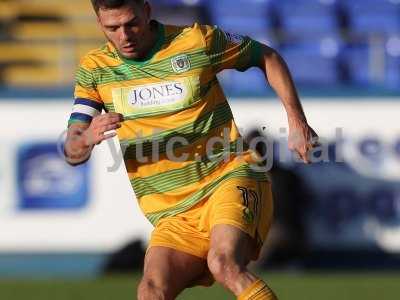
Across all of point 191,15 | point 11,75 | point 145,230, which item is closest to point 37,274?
point 145,230

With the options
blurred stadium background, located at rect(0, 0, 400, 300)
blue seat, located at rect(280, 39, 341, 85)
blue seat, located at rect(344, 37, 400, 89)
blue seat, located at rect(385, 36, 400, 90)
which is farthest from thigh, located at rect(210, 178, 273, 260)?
blue seat, located at rect(280, 39, 341, 85)

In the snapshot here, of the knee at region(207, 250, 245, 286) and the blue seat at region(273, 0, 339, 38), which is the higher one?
the blue seat at region(273, 0, 339, 38)

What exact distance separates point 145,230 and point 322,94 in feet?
7.37

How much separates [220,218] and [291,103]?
0.77 meters

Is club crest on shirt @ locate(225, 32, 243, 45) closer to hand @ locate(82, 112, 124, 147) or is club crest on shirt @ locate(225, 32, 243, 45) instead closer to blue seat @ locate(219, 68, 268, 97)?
hand @ locate(82, 112, 124, 147)

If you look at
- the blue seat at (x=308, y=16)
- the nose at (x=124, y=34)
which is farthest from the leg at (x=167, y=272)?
the blue seat at (x=308, y=16)

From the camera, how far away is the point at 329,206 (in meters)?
12.7

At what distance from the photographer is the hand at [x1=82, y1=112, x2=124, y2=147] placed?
236 inches

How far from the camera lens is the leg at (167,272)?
20.4 feet

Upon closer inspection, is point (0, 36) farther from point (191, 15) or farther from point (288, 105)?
point (288, 105)

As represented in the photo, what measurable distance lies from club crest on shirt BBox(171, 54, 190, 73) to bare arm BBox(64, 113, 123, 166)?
0.55 m

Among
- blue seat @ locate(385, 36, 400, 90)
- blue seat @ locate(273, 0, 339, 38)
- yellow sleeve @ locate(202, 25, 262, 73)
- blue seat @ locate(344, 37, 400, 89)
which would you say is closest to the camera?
yellow sleeve @ locate(202, 25, 262, 73)

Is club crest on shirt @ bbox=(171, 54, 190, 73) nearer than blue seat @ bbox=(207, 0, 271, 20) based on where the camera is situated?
Yes

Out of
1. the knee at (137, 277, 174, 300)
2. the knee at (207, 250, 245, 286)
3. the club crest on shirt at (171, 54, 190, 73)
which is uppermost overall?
the club crest on shirt at (171, 54, 190, 73)
